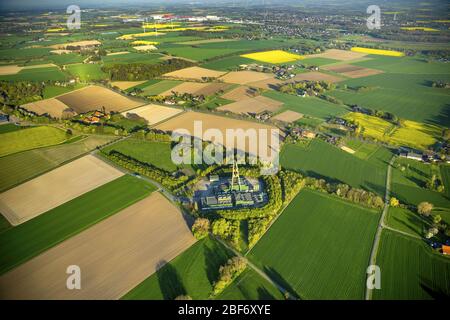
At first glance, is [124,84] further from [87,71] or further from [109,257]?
[109,257]

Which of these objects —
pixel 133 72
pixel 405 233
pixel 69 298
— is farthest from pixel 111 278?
pixel 133 72

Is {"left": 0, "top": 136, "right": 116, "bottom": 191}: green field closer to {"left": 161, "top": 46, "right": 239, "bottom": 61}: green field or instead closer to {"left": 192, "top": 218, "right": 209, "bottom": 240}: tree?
{"left": 192, "top": 218, "right": 209, "bottom": 240}: tree

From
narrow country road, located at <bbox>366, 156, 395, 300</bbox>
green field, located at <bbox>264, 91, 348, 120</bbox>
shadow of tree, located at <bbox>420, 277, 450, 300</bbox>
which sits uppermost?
green field, located at <bbox>264, 91, 348, 120</bbox>

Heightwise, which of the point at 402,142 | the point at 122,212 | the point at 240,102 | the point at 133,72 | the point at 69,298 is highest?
the point at 133,72

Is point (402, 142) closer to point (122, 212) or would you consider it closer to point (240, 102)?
point (240, 102)

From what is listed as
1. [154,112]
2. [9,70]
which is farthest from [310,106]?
[9,70]

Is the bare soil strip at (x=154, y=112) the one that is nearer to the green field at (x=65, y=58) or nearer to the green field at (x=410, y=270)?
the green field at (x=410, y=270)

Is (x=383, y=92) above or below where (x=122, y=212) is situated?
above

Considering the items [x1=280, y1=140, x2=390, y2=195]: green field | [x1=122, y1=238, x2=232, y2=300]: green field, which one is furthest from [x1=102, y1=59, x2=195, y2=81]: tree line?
[x1=122, y1=238, x2=232, y2=300]: green field
